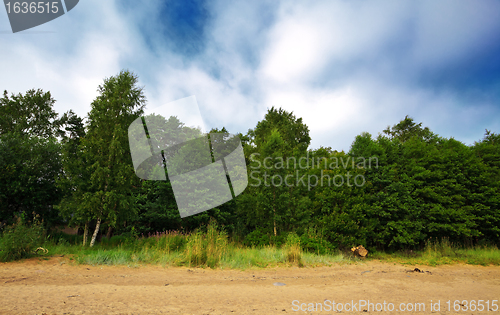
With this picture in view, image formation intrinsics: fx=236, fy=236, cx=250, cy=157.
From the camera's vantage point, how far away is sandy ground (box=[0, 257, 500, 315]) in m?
3.73

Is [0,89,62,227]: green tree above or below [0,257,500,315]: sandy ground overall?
above

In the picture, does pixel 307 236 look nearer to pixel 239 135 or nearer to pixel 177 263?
pixel 177 263

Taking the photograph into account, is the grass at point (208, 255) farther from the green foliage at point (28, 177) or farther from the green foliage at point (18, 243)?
the green foliage at point (28, 177)

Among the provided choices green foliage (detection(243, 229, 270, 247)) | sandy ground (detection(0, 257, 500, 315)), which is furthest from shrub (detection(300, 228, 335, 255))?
sandy ground (detection(0, 257, 500, 315))

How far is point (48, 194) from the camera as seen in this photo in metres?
12.3

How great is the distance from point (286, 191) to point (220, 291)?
8523 millimetres

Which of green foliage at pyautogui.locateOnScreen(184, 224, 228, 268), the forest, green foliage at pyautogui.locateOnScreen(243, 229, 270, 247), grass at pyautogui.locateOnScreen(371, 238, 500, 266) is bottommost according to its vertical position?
grass at pyautogui.locateOnScreen(371, 238, 500, 266)

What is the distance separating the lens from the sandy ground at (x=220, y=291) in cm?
373

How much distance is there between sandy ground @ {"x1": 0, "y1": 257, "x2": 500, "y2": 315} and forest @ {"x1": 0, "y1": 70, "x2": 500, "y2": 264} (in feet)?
12.6

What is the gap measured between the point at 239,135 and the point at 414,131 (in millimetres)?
20775

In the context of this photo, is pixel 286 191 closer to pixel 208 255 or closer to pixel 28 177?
pixel 208 255

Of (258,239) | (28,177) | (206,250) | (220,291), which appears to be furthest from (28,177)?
(220,291)

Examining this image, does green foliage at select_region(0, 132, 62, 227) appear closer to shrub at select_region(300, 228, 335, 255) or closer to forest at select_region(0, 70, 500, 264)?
forest at select_region(0, 70, 500, 264)

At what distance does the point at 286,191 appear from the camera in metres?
13.0
